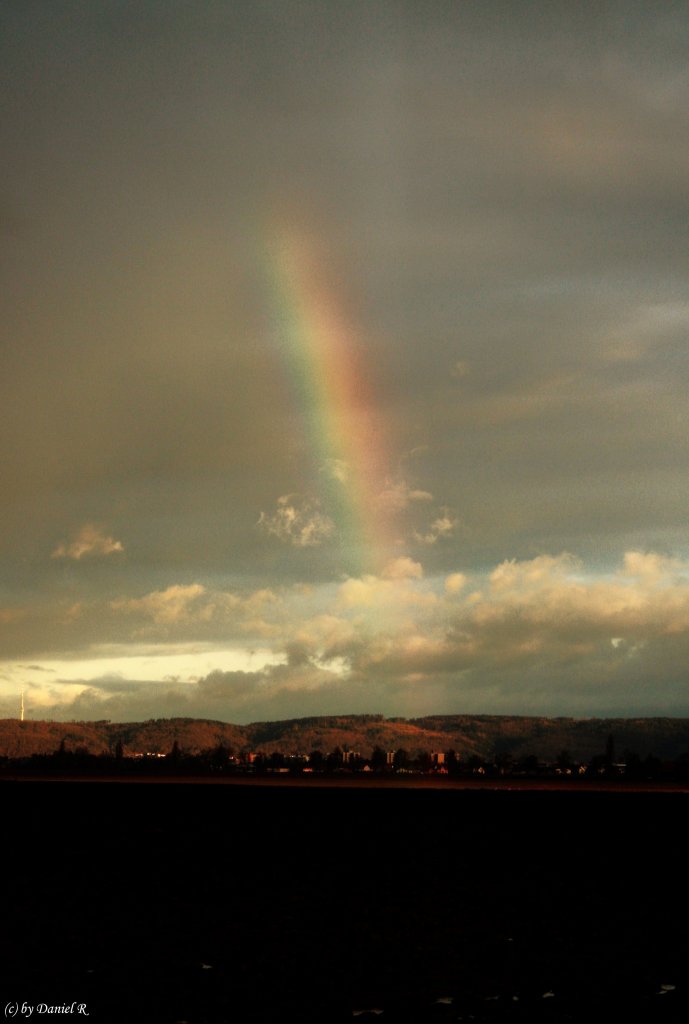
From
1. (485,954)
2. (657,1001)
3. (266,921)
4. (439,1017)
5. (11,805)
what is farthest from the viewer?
(11,805)

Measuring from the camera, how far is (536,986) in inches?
1288

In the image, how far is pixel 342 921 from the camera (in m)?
44.1

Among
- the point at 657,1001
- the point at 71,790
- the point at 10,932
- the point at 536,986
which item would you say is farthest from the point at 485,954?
the point at 71,790

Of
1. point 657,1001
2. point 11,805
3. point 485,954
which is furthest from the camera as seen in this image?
point 11,805

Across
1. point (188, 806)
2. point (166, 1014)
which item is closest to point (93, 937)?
point (166, 1014)

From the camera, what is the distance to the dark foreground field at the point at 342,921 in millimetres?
→ 30719

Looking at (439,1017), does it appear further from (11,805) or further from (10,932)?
(11,805)

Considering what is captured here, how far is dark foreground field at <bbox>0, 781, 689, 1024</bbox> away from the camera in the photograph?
30.7 metres

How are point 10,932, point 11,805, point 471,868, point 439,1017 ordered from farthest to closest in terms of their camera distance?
point 11,805 < point 471,868 < point 10,932 < point 439,1017

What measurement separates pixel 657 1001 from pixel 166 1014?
12.7 meters

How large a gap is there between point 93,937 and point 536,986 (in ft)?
50.8

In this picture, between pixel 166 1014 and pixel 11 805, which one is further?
pixel 11 805

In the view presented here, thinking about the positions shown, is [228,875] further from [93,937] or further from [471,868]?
[93,937]

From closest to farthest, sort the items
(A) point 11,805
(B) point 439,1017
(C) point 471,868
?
1. (B) point 439,1017
2. (C) point 471,868
3. (A) point 11,805
